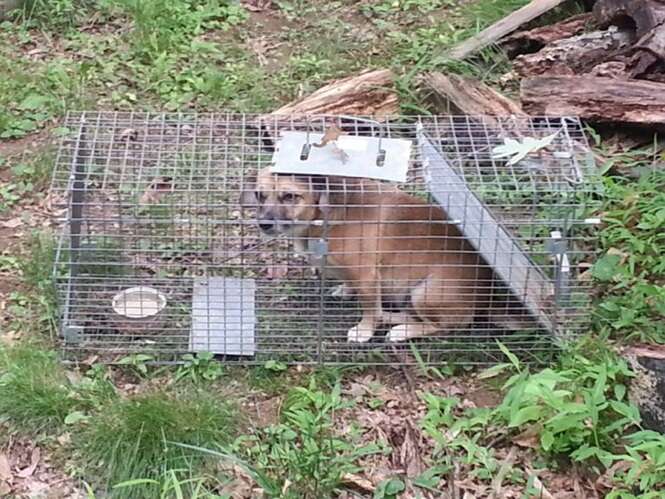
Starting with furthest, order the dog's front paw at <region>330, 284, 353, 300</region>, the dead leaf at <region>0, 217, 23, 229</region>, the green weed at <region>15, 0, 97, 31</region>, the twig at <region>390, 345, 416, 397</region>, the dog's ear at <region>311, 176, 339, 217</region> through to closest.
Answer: the green weed at <region>15, 0, 97, 31</region>
the dead leaf at <region>0, 217, 23, 229</region>
the dog's front paw at <region>330, 284, 353, 300</region>
the twig at <region>390, 345, 416, 397</region>
the dog's ear at <region>311, 176, 339, 217</region>

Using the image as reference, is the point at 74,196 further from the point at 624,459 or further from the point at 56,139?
the point at 624,459

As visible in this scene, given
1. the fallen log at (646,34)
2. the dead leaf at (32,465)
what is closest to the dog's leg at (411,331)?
the dead leaf at (32,465)

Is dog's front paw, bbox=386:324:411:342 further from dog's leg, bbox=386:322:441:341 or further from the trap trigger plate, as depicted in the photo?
the trap trigger plate

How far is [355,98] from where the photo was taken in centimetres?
536

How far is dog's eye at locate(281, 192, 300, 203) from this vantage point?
3.84m

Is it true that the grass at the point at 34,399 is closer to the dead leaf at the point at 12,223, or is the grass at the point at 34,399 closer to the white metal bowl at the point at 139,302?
the white metal bowl at the point at 139,302

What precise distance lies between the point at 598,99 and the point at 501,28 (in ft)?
3.81

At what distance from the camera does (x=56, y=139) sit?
17.6 ft

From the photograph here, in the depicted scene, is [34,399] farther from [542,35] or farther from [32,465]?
[542,35]

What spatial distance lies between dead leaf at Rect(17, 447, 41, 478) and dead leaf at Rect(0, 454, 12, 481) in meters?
0.03

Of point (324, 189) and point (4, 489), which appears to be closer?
point (4, 489)

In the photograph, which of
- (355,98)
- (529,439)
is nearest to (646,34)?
(355,98)

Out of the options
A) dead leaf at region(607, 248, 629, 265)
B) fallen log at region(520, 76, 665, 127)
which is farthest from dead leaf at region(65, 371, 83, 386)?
fallen log at region(520, 76, 665, 127)

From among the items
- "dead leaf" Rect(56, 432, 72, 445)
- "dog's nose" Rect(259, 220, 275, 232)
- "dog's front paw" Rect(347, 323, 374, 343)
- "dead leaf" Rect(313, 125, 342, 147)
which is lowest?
"dead leaf" Rect(56, 432, 72, 445)
